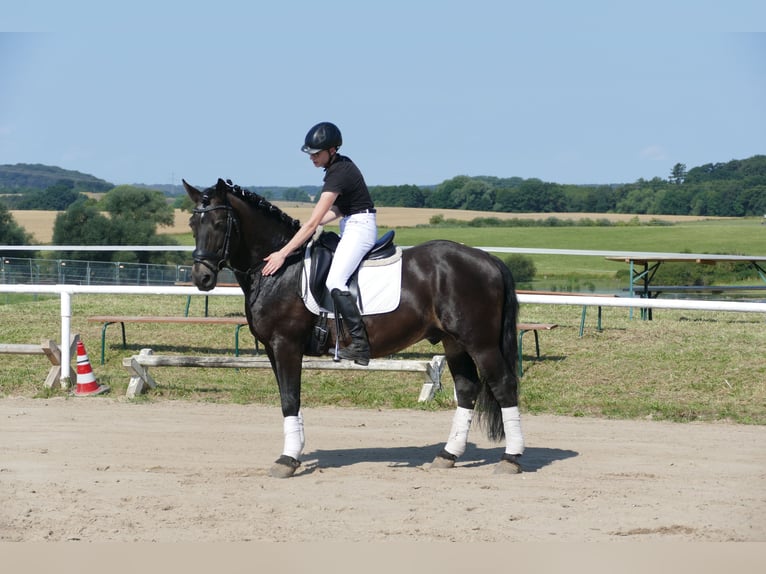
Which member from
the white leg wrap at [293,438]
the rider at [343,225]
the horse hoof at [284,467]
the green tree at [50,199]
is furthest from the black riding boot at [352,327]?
the green tree at [50,199]

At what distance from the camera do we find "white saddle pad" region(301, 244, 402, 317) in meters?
6.81

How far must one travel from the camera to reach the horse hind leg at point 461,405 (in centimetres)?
712

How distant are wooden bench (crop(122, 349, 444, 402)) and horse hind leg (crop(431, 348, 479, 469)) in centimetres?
246

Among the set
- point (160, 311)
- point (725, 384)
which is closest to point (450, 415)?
point (725, 384)

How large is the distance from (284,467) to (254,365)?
124 inches

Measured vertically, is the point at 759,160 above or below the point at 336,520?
above

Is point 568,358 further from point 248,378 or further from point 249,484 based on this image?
point 249,484

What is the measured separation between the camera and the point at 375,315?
684 centimetres

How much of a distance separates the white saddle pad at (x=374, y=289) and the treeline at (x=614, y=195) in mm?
57363

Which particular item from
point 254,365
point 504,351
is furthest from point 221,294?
point 504,351

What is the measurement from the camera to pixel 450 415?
939 cm

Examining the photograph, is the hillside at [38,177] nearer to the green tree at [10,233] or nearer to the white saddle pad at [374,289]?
the green tree at [10,233]

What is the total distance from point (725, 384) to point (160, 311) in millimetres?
9333

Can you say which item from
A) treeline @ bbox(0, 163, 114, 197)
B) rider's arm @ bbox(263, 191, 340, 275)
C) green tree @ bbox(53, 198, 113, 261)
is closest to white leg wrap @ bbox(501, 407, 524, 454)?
rider's arm @ bbox(263, 191, 340, 275)
